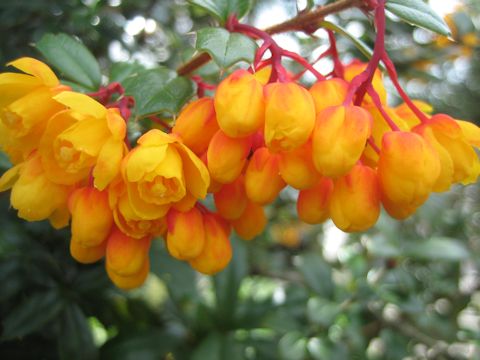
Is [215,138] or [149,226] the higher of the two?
[215,138]

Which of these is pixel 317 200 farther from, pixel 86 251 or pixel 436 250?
pixel 436 250

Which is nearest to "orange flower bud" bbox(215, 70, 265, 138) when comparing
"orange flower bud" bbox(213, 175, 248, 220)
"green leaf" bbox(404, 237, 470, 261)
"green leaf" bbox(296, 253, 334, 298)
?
"orange flower bud" bbox(213, 175, 248, 220)

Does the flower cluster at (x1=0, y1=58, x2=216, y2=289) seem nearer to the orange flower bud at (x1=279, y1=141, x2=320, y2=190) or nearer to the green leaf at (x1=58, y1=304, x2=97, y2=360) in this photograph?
the orange flower bud at (x1=279, y1=141, x2=320, y2=190)

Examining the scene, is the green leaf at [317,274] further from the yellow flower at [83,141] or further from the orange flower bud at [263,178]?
the yellow flower at [83,141]

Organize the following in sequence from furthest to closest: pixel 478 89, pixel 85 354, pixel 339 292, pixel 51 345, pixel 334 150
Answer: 1. pixel 478 89
2. pixel 339 292
3. pixel 51 345
4. pixel 85 354
5. pixel 334 150

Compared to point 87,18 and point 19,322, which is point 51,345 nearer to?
point 19,322

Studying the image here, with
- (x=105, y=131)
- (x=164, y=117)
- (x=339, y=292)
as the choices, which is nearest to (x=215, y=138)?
(x=105, y=131)

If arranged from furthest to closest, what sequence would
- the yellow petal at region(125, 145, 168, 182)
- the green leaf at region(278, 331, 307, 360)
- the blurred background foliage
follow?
the green leaf at region(278, 331, 307, 360), the blurred background foliage, the yellow petal at region(125, 145, 168, 182)
